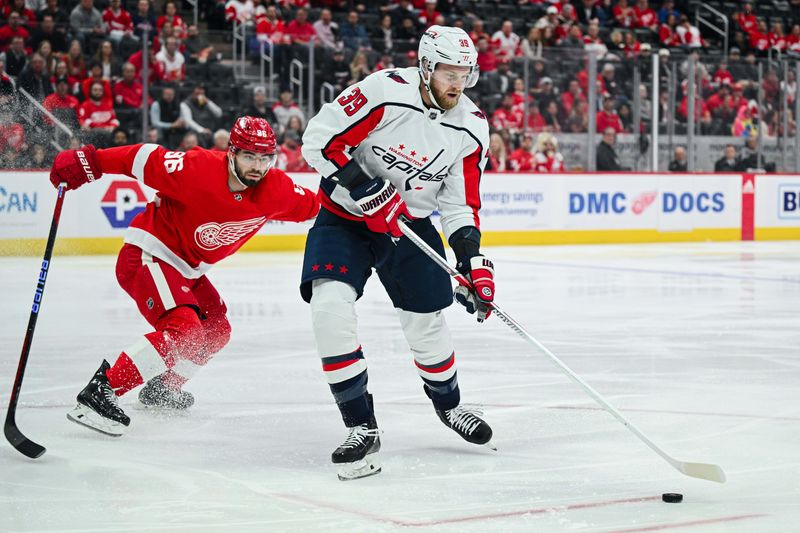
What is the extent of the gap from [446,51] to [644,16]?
13.7m

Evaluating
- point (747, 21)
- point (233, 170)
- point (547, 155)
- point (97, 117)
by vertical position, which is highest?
point (747, 21)

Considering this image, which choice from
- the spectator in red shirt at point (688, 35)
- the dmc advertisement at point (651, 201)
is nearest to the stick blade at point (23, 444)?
the dmc advertisement at point (651, 201)

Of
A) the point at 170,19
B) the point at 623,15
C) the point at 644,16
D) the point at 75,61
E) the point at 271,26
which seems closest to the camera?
the point at 75,61

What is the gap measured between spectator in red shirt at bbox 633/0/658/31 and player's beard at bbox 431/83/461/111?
44.4 ft

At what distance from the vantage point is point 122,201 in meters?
10.6

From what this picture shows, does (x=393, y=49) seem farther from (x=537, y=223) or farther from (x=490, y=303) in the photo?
(x=490, y=303)

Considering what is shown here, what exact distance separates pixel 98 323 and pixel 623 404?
3.06m

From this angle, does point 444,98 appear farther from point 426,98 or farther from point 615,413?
point 615,413

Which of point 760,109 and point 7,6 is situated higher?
point 7,6

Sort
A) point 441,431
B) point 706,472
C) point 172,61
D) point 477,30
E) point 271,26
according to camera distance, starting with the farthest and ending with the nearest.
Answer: point 477,30 → point 271,26 → point 172,61 → point 441,431 → point 706,472

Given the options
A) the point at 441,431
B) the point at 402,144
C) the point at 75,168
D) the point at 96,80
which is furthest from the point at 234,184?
the point at 96,80

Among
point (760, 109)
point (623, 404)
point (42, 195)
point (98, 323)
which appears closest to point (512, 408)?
point (623, 404)

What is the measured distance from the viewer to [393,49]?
12.0 meters

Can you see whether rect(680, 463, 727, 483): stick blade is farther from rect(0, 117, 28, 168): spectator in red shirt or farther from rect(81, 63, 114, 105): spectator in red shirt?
rect(81, 63, 114, 105): spectator in red shirt
